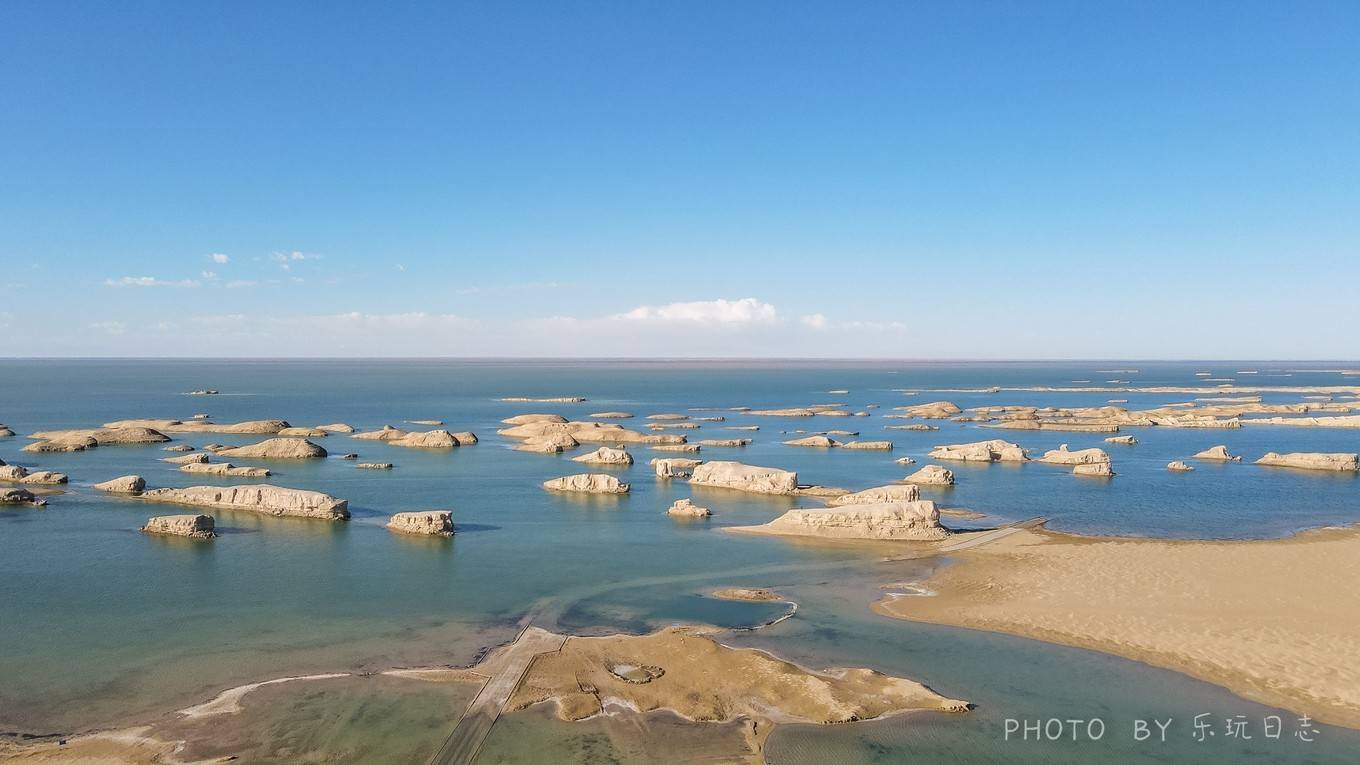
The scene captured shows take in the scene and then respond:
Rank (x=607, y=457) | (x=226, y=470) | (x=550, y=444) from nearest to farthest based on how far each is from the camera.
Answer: (x=226, y=470), (x=607, y=457), (x=550, y=444)

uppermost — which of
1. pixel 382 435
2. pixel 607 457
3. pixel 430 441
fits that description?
pixel 382 435

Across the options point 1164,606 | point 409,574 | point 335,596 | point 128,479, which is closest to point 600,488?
point 409,574

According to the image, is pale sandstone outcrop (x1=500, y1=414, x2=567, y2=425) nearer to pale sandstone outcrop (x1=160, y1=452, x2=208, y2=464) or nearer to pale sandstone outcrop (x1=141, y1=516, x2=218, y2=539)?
pale sandstone outcrop (x1=160, y1=452, x2=208, y2=464)

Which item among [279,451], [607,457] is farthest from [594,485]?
[279,451]

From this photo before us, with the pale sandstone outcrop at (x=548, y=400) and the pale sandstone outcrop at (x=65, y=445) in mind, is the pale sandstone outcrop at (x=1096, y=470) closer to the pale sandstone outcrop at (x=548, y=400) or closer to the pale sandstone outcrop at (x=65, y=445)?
the pale sandstone outcrop at (x=65, y=445)

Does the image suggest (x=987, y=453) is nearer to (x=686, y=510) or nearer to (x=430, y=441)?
(x=686, y=510)

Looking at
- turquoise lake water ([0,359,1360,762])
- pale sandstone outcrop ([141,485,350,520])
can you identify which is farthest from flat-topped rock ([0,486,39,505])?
pale sandstone outcrop ([141,485,350,520])

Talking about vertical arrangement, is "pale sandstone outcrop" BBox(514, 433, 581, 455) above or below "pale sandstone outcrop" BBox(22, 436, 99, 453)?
below
